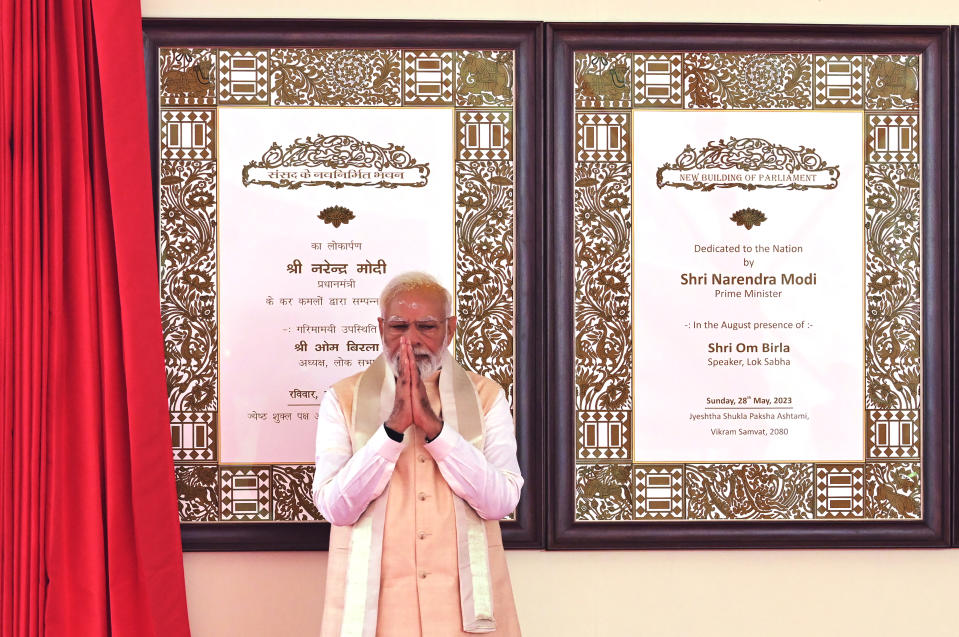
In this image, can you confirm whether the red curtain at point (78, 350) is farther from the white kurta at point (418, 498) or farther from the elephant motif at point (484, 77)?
the elephant motif at point (484, 77)

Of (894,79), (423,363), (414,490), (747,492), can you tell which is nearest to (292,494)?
(414,490)

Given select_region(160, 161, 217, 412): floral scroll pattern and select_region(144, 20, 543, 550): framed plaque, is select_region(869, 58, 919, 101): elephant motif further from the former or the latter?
select_region(160, 161, 217, 412): floral scroll pattern

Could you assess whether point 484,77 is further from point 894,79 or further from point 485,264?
point 894,79

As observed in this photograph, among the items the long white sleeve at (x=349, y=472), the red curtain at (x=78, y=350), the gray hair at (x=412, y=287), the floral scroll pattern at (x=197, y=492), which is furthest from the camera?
the floral scroll pattern at (x=197, y=492)

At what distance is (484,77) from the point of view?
2.41m

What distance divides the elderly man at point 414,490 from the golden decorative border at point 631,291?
0.58 metres

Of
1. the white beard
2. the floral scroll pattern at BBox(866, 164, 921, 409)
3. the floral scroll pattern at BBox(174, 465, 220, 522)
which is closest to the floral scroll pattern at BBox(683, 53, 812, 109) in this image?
the floral scroll pattern at BBox(866, 164, 921, 409)

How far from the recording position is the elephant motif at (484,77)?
94.9 inches

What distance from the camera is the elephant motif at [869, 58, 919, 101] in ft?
8.02

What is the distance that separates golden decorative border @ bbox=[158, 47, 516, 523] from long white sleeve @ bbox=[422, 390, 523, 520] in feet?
1.68

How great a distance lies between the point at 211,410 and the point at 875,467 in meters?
2.02

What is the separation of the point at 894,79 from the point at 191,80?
214 cm

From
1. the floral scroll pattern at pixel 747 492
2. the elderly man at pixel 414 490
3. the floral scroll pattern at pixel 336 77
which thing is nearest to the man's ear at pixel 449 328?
the elderly man at pixel 414 490

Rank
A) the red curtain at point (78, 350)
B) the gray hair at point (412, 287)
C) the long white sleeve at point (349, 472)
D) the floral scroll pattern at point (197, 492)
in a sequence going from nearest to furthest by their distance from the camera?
1. the long white sleeve at point (349, 472)
2. the gray hair at point (412, 287)
3. the red curtain at point (78, 350)
4. the floral scroll pattern at point (197, 492)
